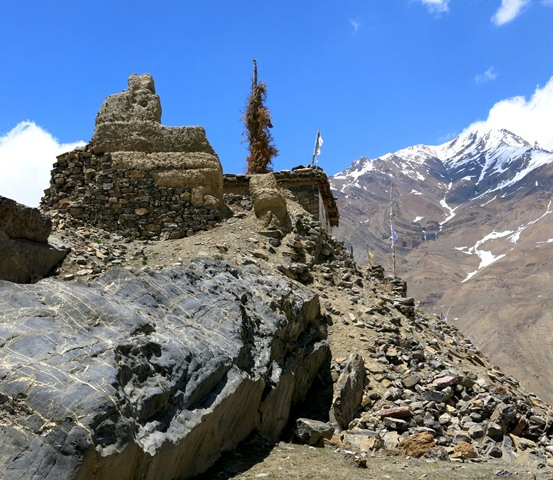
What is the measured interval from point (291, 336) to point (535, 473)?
365 centimetres

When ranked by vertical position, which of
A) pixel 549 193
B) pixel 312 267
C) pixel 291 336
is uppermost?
pixel 549 193

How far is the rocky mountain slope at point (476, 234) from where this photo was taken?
63.9 meters

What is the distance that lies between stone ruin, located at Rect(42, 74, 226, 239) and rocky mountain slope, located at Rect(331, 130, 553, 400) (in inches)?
1675

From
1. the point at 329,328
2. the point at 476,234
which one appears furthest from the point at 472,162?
the point at 329,328

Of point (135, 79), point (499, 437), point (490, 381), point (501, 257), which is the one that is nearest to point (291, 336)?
point (499, 437)

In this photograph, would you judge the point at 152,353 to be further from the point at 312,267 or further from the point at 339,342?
the point at 312,267

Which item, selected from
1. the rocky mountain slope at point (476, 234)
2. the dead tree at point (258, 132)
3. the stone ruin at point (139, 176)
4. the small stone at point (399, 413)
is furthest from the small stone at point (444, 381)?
the rocky mountain slope at point (476, 234)

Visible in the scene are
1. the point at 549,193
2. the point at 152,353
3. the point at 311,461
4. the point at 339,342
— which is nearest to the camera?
the point at 152,353

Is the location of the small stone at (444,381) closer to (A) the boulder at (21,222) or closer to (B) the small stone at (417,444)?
(B) the small stone at (417,444)

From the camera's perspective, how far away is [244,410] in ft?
23.7

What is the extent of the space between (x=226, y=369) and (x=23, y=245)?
14.4 feet

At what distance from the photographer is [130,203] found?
1364 centimetres

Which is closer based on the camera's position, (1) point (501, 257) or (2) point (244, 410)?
(2) point (244, 410)

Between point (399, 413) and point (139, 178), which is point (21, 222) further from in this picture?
point (399, 413)
